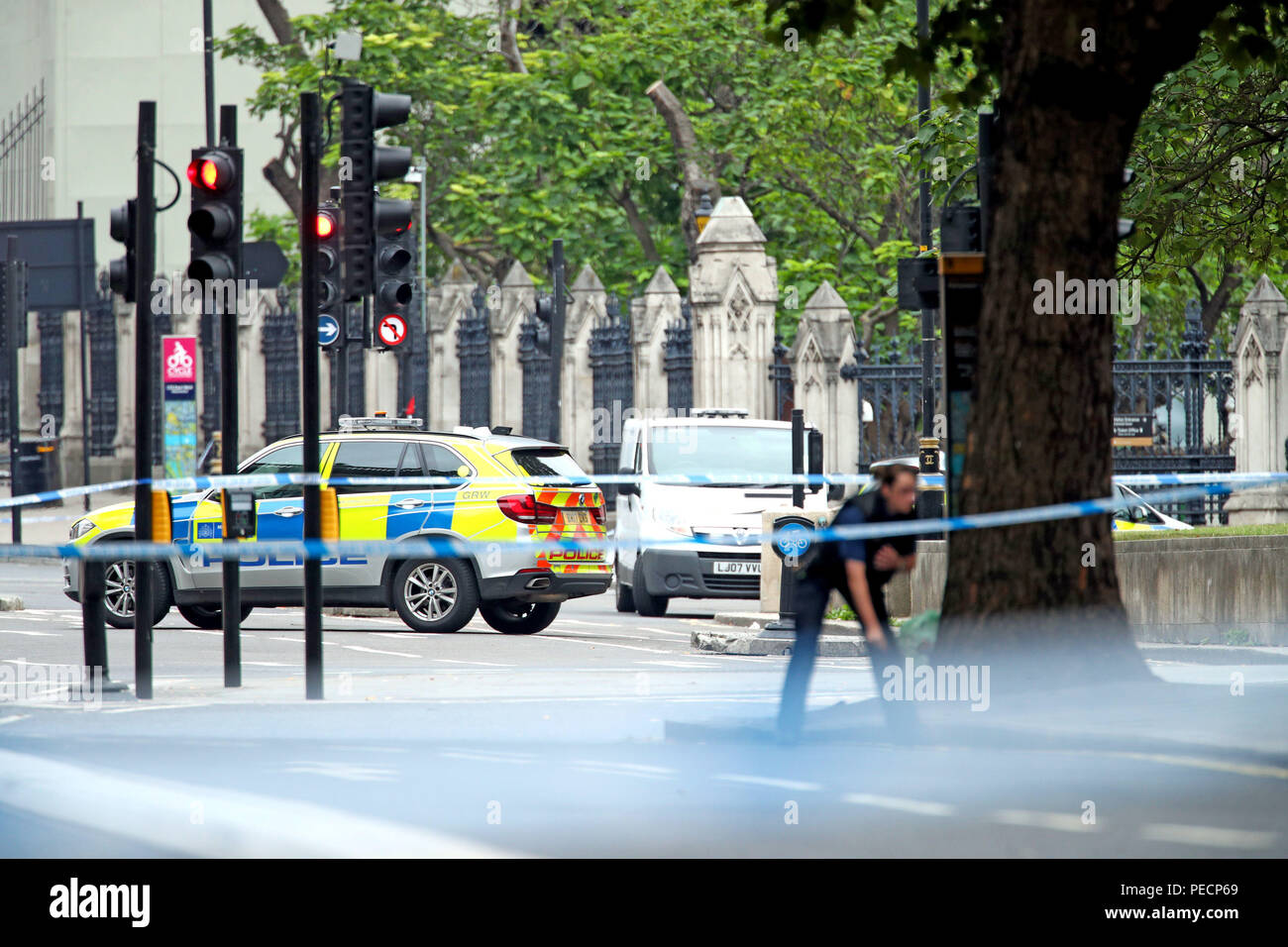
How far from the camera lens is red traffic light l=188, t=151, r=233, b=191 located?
11.1m

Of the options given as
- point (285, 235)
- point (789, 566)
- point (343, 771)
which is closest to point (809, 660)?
point (343, 771)

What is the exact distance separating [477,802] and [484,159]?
32.3 m

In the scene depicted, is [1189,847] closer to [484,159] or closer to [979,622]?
[979,622]

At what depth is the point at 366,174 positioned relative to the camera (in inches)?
565

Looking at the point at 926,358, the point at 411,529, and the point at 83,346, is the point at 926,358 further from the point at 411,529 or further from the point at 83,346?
the point at 83,346

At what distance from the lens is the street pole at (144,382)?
10.7m

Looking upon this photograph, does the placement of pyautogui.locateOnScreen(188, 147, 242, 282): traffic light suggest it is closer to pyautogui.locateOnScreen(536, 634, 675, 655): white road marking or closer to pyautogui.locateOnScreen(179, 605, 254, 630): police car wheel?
pyautogui.locateOnScreen(536, 634, 675, 655): white road marking

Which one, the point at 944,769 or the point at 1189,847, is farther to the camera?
→ the point at 944,769

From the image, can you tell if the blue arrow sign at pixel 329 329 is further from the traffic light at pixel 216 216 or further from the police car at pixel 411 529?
the traffic light at pixel 216 216

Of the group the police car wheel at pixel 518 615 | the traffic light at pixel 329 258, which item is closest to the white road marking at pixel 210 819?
the police car wheel at pixel 518 615

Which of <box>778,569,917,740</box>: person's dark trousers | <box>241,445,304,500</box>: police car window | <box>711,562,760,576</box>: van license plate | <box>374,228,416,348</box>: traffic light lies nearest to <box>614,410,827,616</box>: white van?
<box>711,562,760,576</box>: van license plate
